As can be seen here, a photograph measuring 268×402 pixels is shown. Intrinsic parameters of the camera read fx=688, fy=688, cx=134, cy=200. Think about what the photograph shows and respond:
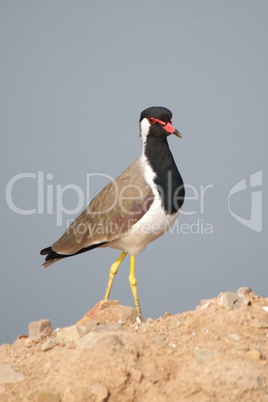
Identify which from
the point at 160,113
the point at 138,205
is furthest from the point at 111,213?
the point at 160,113

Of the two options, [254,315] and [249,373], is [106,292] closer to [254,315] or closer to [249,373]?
[254,315]

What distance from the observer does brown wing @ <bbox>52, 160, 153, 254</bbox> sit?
8.71 m

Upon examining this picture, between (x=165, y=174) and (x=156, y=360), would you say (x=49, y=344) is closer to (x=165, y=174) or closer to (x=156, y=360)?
(x=156, y=360)

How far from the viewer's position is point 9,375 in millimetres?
6758

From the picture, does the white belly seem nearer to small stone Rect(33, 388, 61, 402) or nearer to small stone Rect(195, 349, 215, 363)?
small stone Rect(195, 349, 215, 363)

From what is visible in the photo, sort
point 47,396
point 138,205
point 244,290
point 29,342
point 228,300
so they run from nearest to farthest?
1. point 47,396
2. point 228,300
3. point 29,342
4. point 244,290
5. point 138,205

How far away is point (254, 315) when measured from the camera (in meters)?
7.30

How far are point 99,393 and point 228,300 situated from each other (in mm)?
1954

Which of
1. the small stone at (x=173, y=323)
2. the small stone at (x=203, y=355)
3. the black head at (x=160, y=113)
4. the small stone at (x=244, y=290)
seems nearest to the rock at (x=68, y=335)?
the small stone at (x=173, y=323)

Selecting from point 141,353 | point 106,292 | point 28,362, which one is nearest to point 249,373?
point 141,353

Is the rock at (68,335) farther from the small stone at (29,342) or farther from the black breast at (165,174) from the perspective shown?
the black breast at (165,174)

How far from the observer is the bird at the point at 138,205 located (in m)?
8.69

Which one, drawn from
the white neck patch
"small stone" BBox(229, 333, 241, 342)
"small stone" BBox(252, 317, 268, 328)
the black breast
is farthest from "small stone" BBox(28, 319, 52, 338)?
the white neck patch

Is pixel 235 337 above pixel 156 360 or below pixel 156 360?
above
